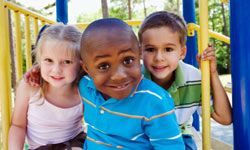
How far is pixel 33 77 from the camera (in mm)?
2035

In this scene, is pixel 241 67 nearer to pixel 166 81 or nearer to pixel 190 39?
pixel 166 81

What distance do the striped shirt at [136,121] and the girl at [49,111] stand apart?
37 cm

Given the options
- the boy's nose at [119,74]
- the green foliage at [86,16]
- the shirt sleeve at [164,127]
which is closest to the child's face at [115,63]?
the boy's nose at [119,74]

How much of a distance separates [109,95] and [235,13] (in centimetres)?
62

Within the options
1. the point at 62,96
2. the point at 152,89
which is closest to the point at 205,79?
the point at 152,89

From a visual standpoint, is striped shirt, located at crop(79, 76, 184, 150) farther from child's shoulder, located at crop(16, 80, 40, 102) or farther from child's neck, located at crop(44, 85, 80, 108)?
child's shoulder, located at crop(16, 80, 40, 102)

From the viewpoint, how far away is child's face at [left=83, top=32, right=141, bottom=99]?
1.43 m

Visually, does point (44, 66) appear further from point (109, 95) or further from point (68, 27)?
point (109, 95)

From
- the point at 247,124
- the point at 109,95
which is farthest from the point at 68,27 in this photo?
the point at 247,124

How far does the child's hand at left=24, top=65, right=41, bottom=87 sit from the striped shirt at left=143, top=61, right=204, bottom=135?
0.62 m

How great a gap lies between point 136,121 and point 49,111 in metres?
0.72

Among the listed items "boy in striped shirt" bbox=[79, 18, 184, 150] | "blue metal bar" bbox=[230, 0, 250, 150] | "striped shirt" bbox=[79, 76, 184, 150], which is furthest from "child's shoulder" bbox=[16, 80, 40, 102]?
"blue metal bar" bbox=[230, 0, 250, 150]

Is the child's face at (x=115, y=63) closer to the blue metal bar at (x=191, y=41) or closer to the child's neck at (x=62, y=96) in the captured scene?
the child's neck at (x=62, y=96)

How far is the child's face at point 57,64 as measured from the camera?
1883 millimetres
